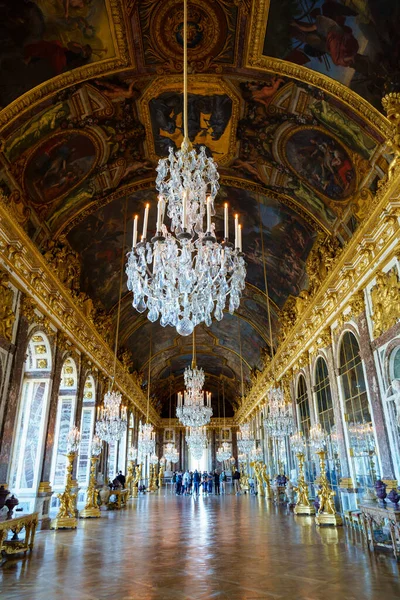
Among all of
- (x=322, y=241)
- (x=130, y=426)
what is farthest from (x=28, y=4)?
(x=130, y=426)

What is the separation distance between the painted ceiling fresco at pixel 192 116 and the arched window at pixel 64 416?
11.8 feet

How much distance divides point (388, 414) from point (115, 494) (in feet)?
35.5

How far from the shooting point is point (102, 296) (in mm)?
16062

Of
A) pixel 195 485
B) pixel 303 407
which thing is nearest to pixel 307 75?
pixel 303 407

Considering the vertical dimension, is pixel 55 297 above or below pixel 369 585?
above

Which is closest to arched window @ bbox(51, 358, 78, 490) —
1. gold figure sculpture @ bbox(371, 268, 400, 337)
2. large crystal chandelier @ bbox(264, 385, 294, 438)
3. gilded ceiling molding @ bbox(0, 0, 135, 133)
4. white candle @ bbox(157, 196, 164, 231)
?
large crystal chandelier @ bbox(264, 385, 294, 438)

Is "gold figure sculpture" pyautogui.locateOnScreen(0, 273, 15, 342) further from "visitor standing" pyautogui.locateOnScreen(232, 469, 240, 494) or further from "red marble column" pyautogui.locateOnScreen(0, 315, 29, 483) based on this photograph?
"visitor standing" pyautogui.locateOnScreen(232, 469, 240, 494)

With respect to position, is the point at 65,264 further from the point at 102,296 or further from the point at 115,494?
the point at 115,494

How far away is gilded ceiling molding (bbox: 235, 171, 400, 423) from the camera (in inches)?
301

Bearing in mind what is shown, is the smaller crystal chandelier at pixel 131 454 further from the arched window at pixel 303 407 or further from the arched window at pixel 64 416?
the arched window at pixel 303 407

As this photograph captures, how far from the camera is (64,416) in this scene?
534 inches

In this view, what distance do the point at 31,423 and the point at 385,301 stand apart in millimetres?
9389

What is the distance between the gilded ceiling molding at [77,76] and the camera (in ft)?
25.2

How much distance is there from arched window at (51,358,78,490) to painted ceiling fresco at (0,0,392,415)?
141 inches
